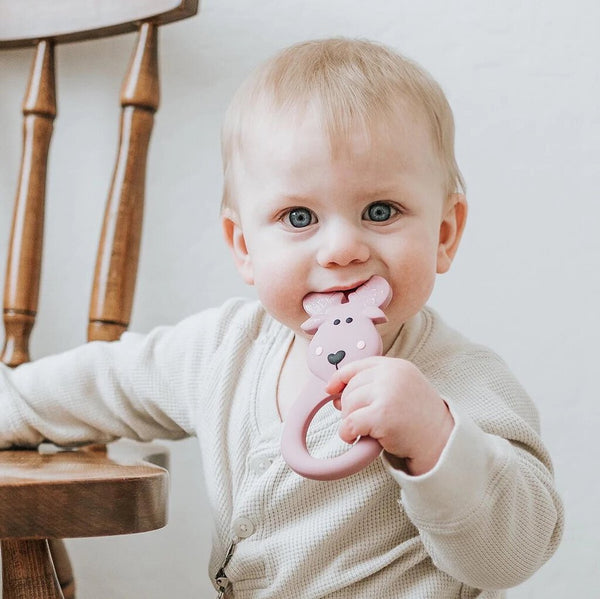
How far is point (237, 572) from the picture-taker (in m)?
0.74

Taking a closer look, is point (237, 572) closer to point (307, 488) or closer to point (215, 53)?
point (307, 488)

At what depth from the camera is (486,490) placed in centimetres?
59

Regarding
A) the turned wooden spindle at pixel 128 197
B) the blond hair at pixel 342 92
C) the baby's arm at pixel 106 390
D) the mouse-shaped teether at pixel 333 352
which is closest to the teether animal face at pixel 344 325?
the mouse-shaped teether at pixel 333 352

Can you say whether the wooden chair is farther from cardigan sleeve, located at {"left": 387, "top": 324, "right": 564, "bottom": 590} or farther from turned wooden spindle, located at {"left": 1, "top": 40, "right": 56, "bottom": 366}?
cardigan sleeve, located at {"left": 387, "top": 324, "right": 564, "bottom": 590}

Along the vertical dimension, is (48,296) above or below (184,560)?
above

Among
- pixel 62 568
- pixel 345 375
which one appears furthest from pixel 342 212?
pixel 62 568

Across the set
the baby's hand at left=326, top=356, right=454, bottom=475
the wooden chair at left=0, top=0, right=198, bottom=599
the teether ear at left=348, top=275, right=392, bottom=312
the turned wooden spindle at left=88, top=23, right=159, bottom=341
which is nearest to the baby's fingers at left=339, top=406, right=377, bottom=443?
the baby's hand at left=326, top=356, right=454, bottom=475

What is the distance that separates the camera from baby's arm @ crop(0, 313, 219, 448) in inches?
32.4

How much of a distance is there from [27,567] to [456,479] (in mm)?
259

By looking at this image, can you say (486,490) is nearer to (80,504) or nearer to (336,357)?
(336,357)

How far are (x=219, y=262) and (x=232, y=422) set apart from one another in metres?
0.35

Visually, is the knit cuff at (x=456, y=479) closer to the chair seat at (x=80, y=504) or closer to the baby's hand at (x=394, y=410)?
the baby's hand at (x=394, y=410)

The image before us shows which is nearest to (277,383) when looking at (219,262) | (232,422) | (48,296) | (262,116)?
(232,422)

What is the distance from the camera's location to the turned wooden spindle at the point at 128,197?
95 centimetres
